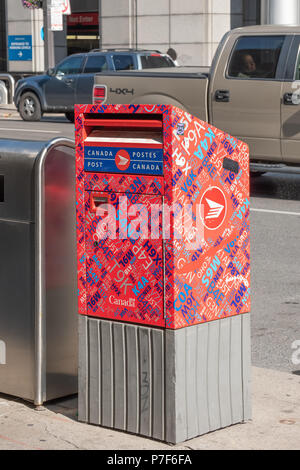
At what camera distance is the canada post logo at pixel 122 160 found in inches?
179

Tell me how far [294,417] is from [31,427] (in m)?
1.32

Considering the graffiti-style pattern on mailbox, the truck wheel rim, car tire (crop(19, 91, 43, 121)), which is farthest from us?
the truck wheel rim

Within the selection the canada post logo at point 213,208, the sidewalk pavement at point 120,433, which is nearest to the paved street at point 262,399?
the sidewalk pavement at point 120,433

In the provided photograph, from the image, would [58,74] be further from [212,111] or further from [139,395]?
[139,395]

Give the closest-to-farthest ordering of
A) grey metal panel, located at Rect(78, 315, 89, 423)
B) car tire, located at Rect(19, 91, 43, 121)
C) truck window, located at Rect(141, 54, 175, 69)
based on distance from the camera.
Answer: grey metal panel, located at Rect(78, 315, 89, 423) < truck window, located at Rect(141, 54, 175, 69) < car tire, located at Rect(19, 91, 43, 121)

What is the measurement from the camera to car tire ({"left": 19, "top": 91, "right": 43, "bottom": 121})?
24.2m

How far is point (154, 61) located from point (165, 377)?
63.7 feet

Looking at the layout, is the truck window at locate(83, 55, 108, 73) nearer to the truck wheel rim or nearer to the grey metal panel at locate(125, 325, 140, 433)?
the truck wheel rim

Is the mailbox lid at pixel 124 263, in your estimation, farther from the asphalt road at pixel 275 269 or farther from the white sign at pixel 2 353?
the asphalt road at pixel 275 269

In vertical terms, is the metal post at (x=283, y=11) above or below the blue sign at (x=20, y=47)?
above

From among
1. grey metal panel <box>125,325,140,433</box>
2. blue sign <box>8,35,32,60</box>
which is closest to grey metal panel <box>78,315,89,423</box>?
grey metal panel <box>125,325,140,433</box>

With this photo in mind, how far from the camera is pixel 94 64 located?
76.5ft

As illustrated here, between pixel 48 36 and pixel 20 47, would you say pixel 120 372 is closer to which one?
pixel 48 36

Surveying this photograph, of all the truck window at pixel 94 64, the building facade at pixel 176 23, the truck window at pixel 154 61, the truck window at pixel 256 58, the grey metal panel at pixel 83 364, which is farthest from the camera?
the building facade at pixel 176 23
